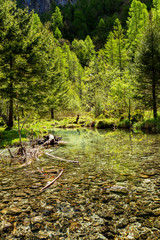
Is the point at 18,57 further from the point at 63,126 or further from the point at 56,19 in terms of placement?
the point at 56,19

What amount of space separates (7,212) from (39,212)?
61 centimetres

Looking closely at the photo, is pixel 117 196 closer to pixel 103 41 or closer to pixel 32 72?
pixel 32 72

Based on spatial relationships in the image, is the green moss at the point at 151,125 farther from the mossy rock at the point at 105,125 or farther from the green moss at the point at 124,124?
the mossy rock at the point at 105,125

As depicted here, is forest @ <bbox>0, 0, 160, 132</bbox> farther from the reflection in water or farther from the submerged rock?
the submerged rock

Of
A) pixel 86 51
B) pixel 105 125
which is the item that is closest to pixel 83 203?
pixel 105 125

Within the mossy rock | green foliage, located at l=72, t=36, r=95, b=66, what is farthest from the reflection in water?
green foliage, located at l=72, t=36, r=95, b=66

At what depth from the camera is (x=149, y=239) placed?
231cm

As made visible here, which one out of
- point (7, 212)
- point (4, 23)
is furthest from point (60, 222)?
point (4, 23)

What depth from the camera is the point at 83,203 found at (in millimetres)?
3375

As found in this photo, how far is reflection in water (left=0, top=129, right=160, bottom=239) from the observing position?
101 inches

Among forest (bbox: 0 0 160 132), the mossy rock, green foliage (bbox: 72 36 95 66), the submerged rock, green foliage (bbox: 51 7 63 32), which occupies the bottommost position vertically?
the submerged rock

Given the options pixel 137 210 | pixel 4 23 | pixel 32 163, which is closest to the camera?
pixel 137 210

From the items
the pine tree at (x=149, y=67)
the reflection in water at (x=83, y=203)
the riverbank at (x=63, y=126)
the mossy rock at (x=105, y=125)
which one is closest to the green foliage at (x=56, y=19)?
the riverbank at (x=63, y=126)

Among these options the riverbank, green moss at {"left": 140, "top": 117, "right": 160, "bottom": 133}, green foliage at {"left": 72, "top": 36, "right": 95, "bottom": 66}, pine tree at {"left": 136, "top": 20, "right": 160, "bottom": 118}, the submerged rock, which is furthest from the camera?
green foliage at {"left": 72, "top": 36, "right": 95, "bottom": 66}
